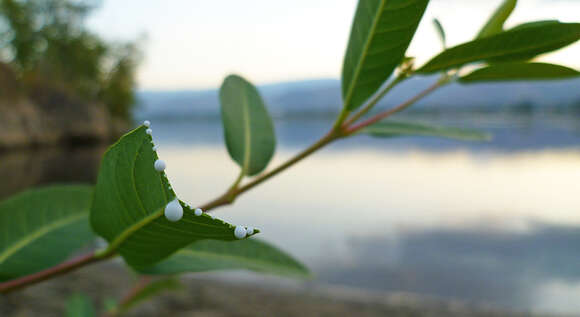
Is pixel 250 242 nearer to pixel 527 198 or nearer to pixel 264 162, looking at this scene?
pixel 264 162

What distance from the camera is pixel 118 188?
33cm

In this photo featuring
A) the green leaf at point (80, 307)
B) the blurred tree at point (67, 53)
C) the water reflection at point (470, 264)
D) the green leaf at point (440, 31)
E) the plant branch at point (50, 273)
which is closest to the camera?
the plant branch at point (50, 273)

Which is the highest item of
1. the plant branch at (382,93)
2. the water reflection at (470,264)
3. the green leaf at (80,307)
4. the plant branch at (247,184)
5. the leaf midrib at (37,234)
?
the plant branch at (382,93)

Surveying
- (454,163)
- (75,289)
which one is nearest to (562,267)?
(75,289)

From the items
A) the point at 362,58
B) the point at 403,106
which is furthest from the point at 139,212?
the point at 403,106

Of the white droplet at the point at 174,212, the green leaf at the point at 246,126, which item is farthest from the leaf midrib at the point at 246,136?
the white droplet at the point at 174,212

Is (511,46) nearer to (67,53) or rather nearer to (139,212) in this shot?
(139,212)

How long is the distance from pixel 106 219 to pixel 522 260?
6267 millimetres

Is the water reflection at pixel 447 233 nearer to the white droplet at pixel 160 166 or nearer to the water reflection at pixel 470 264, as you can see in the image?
the water reflection at pixel 470 264

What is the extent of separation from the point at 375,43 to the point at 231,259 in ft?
1.06

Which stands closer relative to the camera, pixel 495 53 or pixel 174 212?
pixel 174 212

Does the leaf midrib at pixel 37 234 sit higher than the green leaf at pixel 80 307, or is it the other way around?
the leaf midrib at pixel 37 234

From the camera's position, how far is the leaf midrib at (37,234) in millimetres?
511

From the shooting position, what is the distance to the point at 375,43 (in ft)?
1.54
